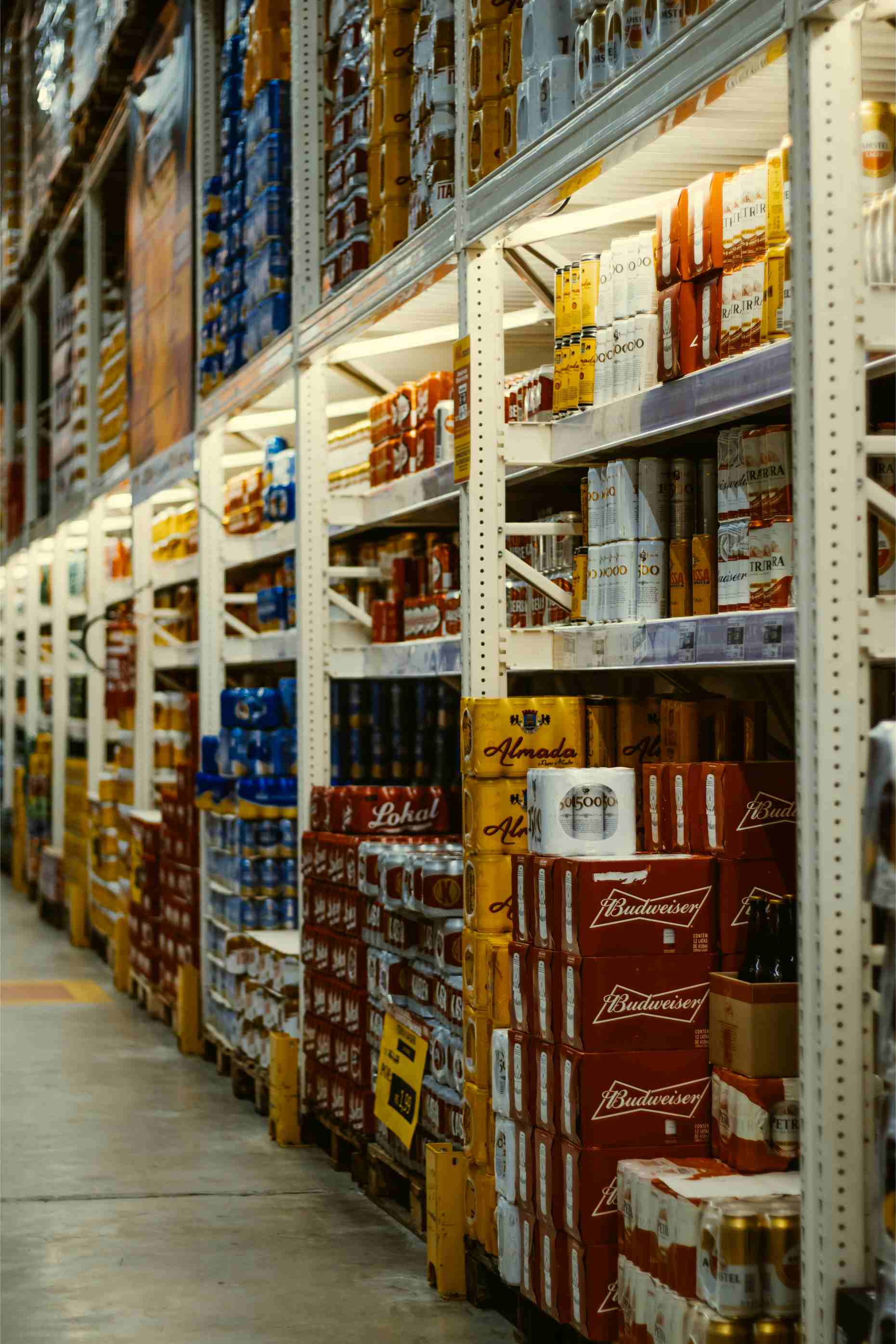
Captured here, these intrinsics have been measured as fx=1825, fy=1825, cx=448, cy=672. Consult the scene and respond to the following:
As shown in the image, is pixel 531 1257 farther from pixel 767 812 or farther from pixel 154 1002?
pixel 154 1002

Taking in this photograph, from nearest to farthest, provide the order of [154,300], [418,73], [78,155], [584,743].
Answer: [584,743], [418,73], [154,300], [78,155]

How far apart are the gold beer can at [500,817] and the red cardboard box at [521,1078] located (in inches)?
22.6

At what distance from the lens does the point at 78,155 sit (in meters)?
14.0

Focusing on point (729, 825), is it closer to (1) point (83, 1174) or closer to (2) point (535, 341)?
(2) point (535, 341)

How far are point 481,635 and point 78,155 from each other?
9.93m

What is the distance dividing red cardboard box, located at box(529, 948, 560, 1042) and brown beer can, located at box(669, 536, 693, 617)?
0.98m

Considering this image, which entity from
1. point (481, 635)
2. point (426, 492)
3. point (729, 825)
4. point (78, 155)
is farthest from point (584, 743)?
point (78, 155)

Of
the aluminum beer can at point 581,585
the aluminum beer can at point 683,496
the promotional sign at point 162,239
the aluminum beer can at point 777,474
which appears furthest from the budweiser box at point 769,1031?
the promotional sign at point 162,239

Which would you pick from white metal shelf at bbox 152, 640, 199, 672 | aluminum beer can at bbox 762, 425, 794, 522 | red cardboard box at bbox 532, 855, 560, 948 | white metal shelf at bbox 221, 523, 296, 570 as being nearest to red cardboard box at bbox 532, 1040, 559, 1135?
red cardboard box at bbox 532, 855, 560, 948

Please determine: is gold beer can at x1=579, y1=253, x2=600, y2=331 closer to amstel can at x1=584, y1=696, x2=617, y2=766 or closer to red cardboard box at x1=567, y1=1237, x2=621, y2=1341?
amstel can at x1=584, y1=696, x2=617, y2=766

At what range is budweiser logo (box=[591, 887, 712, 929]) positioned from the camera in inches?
166

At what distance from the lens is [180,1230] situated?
5984 millimetres

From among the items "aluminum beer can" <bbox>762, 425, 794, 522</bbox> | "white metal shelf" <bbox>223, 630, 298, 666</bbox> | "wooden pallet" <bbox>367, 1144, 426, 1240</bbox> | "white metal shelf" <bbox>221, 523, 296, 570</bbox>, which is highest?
"white metal shelf" <bbox>221, 523, 296, 570</bbox>

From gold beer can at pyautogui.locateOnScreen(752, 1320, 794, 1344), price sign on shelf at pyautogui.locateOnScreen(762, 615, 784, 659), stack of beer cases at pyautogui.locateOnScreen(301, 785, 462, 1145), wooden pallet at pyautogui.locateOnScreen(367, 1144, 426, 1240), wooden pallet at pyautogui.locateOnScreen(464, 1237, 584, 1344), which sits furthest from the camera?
wooden pallet at pyautogui.locateOnScreen(367, 1144, 426, 1240)
